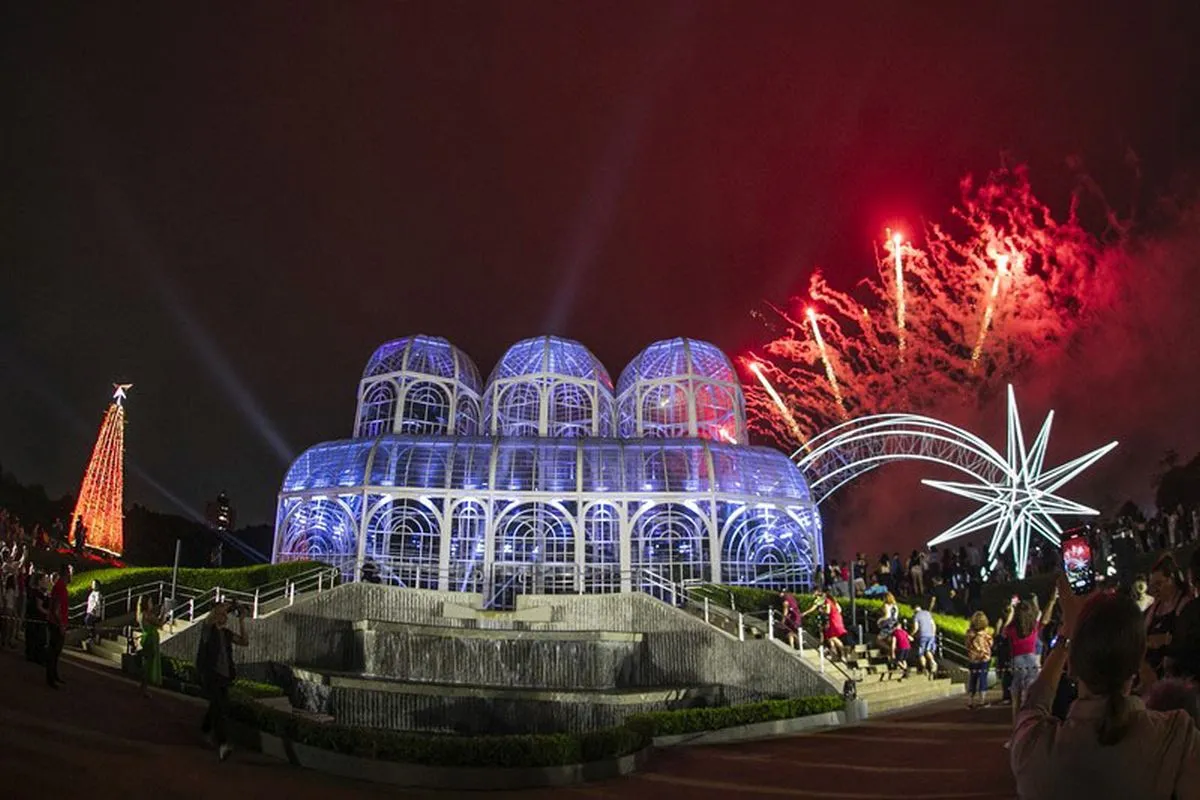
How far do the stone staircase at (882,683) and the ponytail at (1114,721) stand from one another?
1593 cm

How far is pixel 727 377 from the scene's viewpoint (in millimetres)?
41531

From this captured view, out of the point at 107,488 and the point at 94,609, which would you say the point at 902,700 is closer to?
the point at 94,609

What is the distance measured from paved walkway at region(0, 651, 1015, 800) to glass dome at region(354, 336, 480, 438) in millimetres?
25108

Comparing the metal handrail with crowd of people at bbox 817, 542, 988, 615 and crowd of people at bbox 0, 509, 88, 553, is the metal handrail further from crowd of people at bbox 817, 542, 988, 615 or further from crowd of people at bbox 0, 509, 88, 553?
crowd of people at bbox 817, 542, 988, 615

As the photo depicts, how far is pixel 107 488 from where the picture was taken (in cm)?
4706

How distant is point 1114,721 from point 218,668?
10.5 m

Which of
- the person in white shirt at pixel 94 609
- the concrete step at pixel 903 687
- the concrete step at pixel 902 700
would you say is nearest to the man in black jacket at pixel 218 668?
the concrete step at pixel 902 700

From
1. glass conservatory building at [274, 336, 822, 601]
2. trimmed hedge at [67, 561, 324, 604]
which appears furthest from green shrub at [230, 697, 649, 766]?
glass conservatory building at [274, 336, 822, 601]

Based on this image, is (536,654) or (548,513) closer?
(536,654)

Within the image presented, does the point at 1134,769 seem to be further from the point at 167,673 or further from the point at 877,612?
the point at 877,612

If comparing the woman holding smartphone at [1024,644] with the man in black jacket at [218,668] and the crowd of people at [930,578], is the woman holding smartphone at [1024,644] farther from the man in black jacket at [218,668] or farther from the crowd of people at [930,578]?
the crowd of people at [930,578]

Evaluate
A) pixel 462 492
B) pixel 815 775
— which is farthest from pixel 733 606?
pixel 815 775

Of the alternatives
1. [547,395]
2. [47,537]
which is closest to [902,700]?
[547,395]

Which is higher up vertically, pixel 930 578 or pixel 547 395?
pixel 547 395
